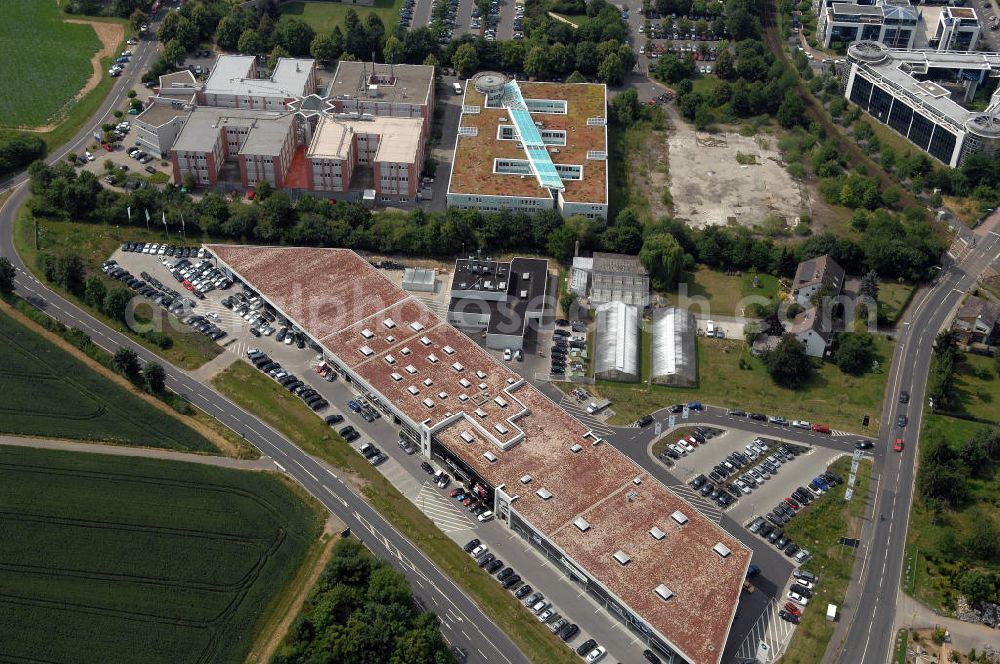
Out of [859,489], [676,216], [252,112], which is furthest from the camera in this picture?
[252,112]

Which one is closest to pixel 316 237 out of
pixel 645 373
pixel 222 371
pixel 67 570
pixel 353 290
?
pixel 353 290

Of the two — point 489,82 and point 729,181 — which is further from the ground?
point 489,82

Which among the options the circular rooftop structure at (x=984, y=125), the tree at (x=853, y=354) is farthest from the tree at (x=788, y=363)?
the circular rooftop structure at (x=984, y=125)

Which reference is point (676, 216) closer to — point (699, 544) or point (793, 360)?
point (793, 360)

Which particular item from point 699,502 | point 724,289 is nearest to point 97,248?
point 724,289

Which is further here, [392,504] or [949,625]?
[392,504]

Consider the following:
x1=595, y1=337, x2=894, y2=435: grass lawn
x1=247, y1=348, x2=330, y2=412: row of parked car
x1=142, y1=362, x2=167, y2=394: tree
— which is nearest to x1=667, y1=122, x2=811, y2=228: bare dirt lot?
x1=595, y1=337, x2=894, y2=435: grass lawn

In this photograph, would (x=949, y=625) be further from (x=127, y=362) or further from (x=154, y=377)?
(x=127, y=362)
